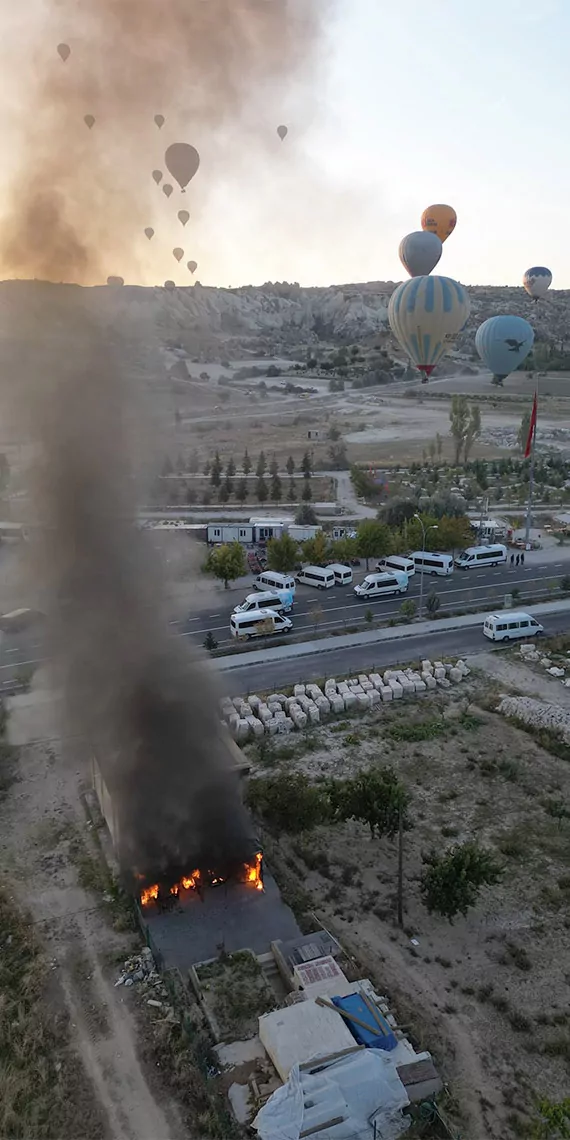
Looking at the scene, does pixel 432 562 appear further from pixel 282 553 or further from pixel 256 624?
pixel 256 624

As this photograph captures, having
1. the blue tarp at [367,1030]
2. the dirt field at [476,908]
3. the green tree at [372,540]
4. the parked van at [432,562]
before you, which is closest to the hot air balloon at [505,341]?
the parked van at [432,562]

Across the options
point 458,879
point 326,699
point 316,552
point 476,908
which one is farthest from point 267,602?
point 458,879

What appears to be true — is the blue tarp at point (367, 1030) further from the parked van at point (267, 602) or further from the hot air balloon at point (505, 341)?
the hot air balloon at point (505, 341)

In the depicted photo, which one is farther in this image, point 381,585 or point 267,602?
point 381,585

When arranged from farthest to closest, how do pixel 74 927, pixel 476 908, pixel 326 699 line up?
pixel 326 699, pixel 476 908, pixel 74 927

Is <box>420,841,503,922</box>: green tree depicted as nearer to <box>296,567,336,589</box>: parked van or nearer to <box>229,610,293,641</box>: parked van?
<box>229,610,293,641</box>: parked van

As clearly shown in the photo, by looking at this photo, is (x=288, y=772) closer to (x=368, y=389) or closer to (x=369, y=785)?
(x=369, y=785)

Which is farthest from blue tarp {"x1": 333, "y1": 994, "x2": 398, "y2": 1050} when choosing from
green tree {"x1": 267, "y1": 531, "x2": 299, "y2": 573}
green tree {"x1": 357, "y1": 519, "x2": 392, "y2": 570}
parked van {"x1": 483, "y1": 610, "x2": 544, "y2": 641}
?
green tree {"x1": 357, "y1": 519, "x2": 392, "y2": 570}
